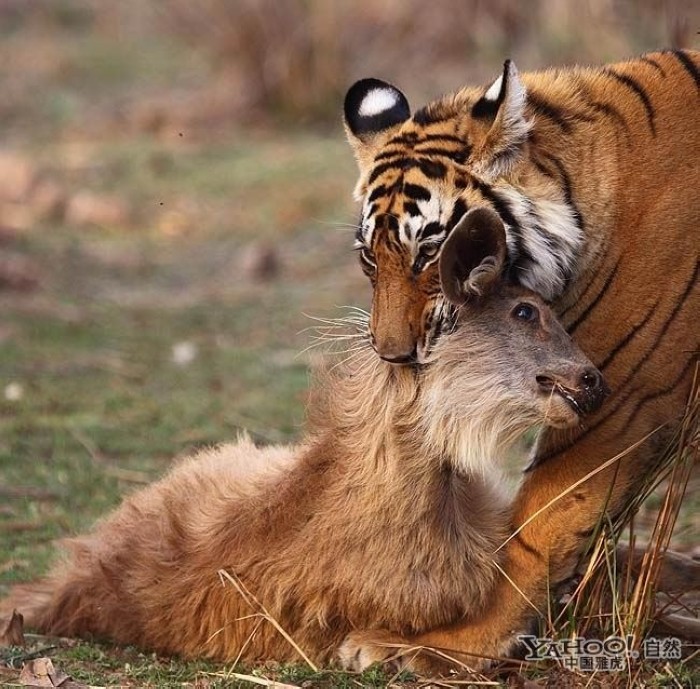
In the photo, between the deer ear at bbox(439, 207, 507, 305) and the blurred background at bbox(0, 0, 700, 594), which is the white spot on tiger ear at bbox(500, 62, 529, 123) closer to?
the deer ear at bbox(439, 207, 507, 305)

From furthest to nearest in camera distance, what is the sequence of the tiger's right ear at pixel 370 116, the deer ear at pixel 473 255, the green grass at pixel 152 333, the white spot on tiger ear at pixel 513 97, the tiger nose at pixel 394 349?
1. the green grass at pixel 152 333
2. the tiger's right ear at pixel 370 116
3. the white spot on tiger ear at pixel 513 97
4. the tiger nose at pixel 394 349
5. the deer ear at pixel 473 255

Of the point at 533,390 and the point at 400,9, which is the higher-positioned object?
the point at 400,9

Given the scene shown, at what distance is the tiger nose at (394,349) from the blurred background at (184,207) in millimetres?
1617

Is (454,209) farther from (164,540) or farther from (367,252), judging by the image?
(164,540)

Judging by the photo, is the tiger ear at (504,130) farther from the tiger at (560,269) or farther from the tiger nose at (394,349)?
the tiger nose at (394,349)

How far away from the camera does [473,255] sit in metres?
4.46

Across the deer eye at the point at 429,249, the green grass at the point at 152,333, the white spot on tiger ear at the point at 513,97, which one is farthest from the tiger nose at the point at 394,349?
the green grass at the point at 152,333

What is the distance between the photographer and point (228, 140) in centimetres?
1598

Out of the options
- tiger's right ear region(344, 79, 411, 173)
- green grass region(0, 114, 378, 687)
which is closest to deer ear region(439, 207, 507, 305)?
tiger's right ear region(344, 79, 411, 173)

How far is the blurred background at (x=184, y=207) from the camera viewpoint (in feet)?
26.2

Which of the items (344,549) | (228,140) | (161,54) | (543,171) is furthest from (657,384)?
(161,54)

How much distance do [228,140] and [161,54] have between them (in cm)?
532

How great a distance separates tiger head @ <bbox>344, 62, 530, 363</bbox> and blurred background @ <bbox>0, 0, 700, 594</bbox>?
117cm

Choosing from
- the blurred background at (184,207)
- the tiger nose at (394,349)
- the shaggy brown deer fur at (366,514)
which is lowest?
the shaggy brown deer fur at (366,514)
